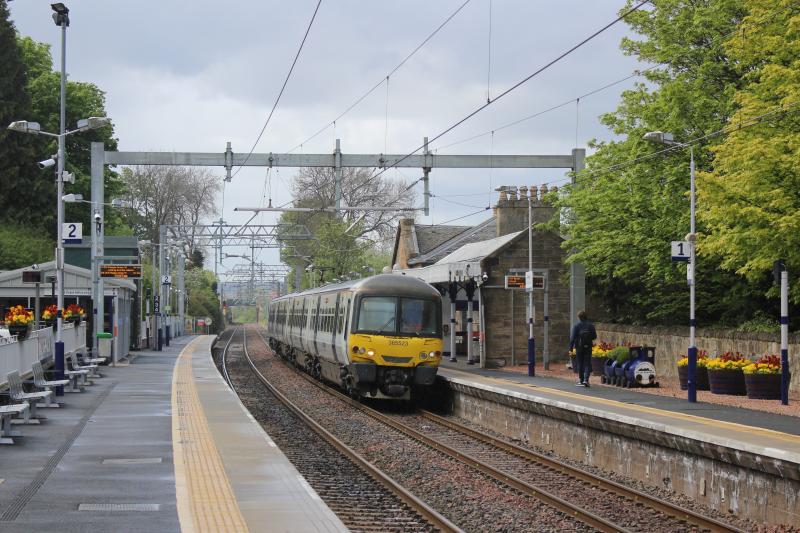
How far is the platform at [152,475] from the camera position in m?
9.79

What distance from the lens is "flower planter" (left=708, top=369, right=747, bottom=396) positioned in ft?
77.1

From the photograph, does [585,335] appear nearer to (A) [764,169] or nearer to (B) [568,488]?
(A) [764,169]

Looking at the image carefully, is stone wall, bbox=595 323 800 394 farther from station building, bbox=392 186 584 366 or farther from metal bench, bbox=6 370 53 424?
metal bench, bbox=6 370 53 424

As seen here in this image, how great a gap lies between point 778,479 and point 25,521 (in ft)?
24.5

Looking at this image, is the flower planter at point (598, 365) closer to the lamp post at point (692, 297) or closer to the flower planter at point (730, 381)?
the flower planter at point (730, 381)

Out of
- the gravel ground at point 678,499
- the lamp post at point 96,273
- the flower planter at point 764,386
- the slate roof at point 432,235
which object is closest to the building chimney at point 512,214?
Answer: the slate roof at point 432,235

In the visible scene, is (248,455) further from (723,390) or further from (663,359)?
(663,359)

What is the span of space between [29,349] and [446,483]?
10.4 metres

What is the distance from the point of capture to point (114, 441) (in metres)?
15.8

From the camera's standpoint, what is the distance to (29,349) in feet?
70.3

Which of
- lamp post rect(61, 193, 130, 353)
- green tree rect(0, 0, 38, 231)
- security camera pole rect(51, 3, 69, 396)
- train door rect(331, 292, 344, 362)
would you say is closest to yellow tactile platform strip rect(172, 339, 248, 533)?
security camera pole rect(51, 3, 69, 396)

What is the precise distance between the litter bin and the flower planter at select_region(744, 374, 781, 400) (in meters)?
22.8

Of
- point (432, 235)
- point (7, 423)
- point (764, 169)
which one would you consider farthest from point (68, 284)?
point (764, 169)

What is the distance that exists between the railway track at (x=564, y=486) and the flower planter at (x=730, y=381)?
609 centimetres
